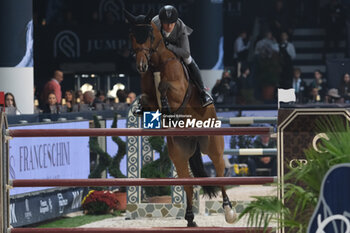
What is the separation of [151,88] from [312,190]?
4175mm

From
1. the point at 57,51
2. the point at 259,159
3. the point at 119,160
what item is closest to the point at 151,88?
the point at 119,160

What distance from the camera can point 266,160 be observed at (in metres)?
19.2

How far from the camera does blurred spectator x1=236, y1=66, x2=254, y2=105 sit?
2621 centimetres

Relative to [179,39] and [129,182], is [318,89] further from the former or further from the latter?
[129,182]

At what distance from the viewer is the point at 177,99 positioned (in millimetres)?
10414

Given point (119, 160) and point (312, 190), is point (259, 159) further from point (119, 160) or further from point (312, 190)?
point (312, 190)

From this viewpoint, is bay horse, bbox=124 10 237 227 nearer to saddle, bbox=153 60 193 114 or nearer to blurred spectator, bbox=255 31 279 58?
saddle, bbox=153 60 193 114

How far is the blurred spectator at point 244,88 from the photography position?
2621 cm

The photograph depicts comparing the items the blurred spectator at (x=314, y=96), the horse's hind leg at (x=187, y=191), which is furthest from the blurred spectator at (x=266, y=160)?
the horse's hind leg at (x=187, y=191)

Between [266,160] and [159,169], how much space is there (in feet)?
15.8

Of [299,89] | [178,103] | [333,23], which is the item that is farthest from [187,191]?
[333,23]

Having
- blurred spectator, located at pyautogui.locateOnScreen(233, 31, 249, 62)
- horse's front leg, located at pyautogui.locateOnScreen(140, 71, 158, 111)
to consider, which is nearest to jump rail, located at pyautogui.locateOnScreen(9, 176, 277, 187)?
horse's front leg, located at pyautogui.locateOnScreen(140, 71, 158, 111)

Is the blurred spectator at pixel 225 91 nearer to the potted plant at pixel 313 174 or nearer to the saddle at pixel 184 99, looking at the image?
the saddle at pixel 184 99

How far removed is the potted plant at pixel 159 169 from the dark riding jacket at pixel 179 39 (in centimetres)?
428
